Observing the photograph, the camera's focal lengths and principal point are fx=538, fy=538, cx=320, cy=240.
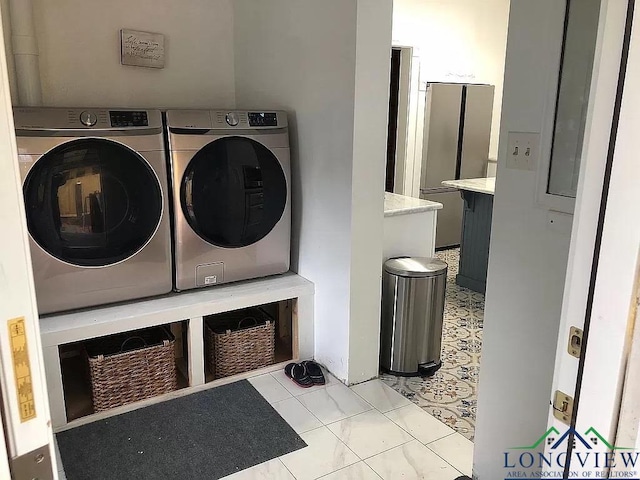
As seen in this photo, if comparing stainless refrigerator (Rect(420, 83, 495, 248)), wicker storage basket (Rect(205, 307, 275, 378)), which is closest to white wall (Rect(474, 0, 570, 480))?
wicker storage basket (Rect(205, 307, 275, 378))

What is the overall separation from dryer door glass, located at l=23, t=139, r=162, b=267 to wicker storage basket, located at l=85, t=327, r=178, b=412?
1.35 feet

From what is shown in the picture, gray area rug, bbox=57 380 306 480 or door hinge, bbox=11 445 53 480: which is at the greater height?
door hinge, bbox=11 445 53 480

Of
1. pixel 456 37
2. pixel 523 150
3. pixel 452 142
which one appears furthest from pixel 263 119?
pixel 456 37

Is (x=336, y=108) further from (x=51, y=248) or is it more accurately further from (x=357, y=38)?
(x=51, y=248)

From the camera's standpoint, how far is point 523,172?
152cm

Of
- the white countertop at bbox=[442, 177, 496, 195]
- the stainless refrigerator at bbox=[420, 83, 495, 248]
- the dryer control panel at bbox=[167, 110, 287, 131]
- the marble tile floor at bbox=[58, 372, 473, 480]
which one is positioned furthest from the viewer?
the stainless refrigerator at bbox=[420, 83, 495, 248]

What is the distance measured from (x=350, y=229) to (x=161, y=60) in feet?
4.67

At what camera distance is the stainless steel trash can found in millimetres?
2670

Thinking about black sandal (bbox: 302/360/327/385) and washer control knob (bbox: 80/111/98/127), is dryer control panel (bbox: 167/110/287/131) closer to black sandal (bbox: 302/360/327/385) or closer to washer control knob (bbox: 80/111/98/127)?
washer control knob (bbox: 80/111/98/127)

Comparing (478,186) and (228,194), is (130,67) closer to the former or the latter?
(228,194)

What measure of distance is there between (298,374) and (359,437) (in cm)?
54

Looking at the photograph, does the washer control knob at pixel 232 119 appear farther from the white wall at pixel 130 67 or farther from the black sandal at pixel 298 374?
the black sandal at pixel 298 374

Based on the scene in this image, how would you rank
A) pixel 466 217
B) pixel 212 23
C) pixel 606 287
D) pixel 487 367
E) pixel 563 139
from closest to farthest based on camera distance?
pixel 606 287
pixel 563 139
pixel 487 367
pixel 212 23
pixel 466 217

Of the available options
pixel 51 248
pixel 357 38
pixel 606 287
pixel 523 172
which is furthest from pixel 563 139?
pixel 51 248
